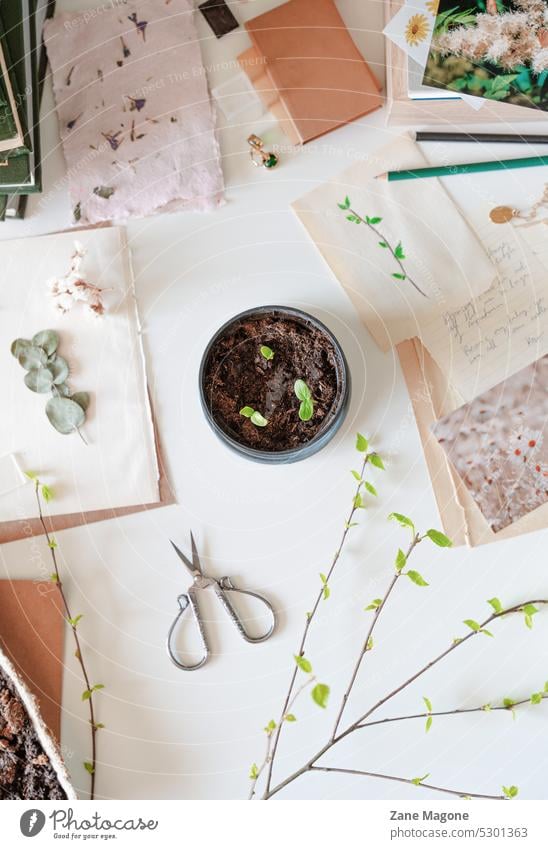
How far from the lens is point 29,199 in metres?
1.08

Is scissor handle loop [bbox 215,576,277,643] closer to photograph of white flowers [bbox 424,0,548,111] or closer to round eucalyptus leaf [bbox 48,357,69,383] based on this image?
round eucalyptus leaf [bbox 48,357,69,383]

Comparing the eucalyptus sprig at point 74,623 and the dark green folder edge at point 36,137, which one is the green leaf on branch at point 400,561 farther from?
the dark green folder edge at point 36,137

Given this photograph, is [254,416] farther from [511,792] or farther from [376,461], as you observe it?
[511,792]

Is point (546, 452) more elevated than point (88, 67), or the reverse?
point (88, 67)

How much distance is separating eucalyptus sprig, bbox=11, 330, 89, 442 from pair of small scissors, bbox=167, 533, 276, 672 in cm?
21

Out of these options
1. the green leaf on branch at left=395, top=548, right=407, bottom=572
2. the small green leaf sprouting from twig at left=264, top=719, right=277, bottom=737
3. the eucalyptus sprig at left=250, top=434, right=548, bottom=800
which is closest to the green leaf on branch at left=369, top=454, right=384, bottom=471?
the eucalyptus sprig at left=250, top=434, right=548, bottom=800

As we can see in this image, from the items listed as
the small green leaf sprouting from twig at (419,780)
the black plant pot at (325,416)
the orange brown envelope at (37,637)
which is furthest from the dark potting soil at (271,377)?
the small green leaf sprouting from twig at (419,780)

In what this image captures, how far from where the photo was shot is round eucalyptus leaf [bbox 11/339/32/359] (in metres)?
1.06

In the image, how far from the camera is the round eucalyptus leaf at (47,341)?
1056mm

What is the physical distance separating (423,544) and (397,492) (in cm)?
7
